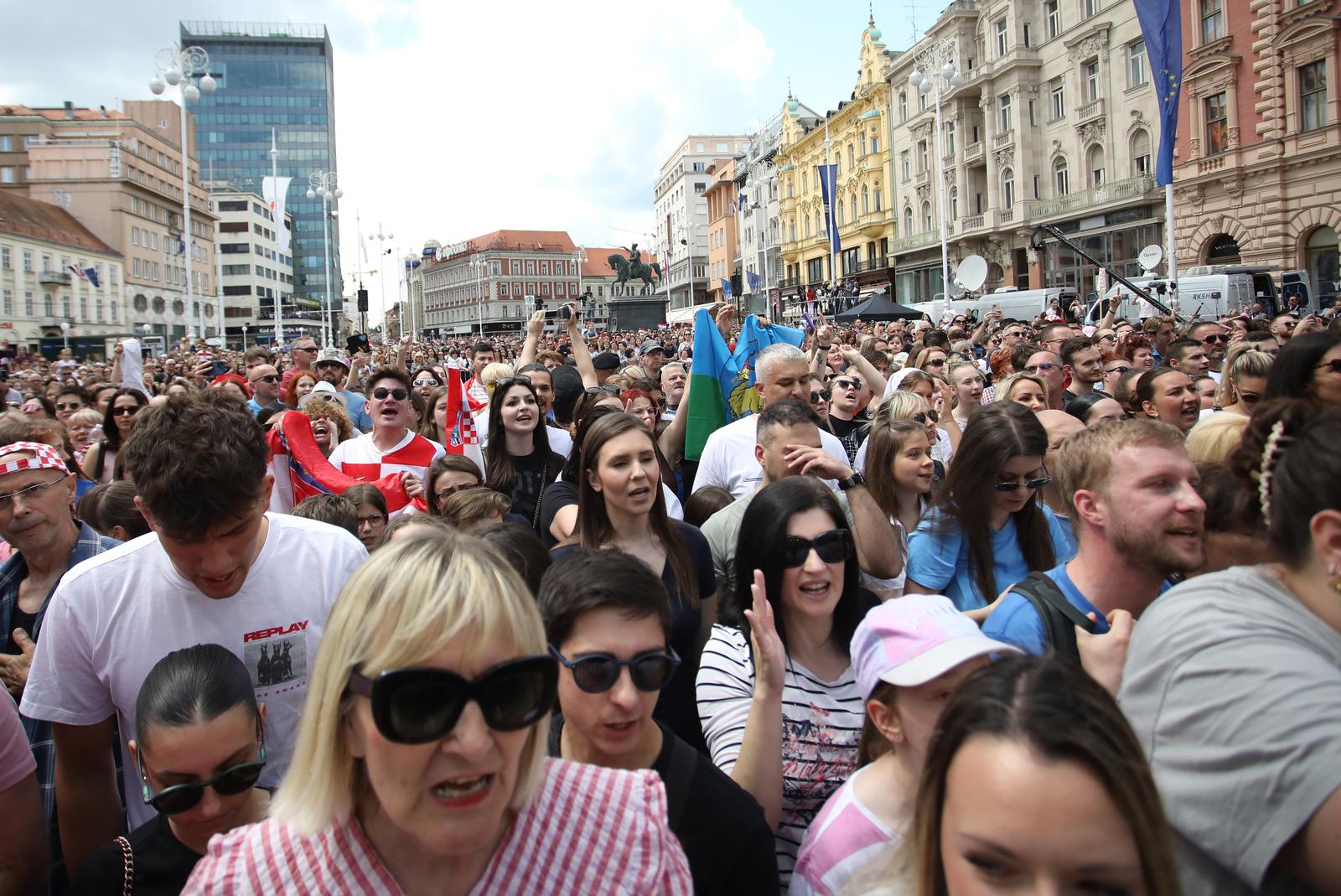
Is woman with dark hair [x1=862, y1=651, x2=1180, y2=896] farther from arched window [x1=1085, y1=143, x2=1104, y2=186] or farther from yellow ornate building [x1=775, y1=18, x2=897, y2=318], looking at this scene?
yellow ornate building [x1=775, y1=18, x2=897, y2=318]

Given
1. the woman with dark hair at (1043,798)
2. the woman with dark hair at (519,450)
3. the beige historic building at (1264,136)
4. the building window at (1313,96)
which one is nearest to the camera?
the woman with dark hair at (1043,798)

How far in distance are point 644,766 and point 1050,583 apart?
1301 millimetres

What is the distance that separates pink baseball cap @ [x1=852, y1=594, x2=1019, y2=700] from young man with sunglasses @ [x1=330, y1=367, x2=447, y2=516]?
3784mm

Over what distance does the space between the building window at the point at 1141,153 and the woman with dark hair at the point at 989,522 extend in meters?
35.5

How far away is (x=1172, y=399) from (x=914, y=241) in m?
46.6

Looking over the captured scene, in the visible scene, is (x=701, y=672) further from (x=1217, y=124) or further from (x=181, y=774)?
(x=1217, y=124)

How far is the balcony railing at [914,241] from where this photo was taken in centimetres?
4750

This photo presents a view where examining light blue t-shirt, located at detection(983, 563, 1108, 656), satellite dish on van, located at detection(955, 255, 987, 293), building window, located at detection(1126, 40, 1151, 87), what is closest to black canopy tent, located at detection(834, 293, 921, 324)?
satellite dish on van, located at detection(955, 255, 987, 293)

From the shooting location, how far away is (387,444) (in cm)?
568

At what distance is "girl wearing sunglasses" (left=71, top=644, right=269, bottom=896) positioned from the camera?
204 centimetres

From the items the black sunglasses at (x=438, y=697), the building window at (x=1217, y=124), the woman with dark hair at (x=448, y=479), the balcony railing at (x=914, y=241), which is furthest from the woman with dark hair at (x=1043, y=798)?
the balcony railing at (x=914, y=241)

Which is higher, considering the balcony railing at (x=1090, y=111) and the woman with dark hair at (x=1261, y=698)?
the balcony railing at (x=1090, y=111)

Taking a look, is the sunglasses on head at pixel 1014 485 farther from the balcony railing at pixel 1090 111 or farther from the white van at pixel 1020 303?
the balcony railing at pixel 1090 111

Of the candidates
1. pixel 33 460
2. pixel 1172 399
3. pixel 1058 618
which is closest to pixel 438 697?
pixel 1058 618
